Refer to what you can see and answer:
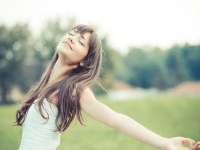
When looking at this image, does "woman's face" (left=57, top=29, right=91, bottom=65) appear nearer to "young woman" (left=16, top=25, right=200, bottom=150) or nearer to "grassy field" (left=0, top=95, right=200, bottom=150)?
"young woman" (left=16, top=25, right=200, bottom=150)

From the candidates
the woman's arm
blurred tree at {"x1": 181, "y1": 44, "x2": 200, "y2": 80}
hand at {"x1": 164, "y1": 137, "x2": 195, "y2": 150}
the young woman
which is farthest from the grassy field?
blurred tree at {"x1": 181, "y1": 44, "x2": 200, "y2": 80}

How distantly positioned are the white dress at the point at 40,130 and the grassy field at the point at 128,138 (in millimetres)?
1126

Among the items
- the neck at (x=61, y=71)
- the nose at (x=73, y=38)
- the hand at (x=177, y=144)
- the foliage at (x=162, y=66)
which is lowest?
the foliage at (x=162, y=66)

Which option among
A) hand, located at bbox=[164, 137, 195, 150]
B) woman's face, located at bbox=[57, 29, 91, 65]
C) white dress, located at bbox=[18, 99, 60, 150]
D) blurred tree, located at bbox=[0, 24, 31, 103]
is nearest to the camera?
hand, located at bbox=[164, 137, 195, 150]

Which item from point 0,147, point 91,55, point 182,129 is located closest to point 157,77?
point 182,129

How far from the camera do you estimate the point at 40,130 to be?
2.19 metres

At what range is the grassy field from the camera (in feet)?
27.0

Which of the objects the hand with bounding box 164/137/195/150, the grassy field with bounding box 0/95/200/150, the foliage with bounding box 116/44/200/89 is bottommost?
the foliage with bounding box 116/44/200/89

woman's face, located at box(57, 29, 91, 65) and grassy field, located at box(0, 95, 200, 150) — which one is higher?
woman's face, located at box(57, 29, 91, 65)

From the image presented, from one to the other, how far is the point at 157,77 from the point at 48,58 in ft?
87.0

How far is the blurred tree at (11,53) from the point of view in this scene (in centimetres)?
3159

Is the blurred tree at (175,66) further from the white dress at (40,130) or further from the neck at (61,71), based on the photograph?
the white dress at (40,130)

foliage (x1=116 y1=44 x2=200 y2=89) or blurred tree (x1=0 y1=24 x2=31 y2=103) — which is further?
foliage (x1=116 y1=44 x2=200 y2=89)

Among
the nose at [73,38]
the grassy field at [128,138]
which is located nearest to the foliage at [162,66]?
the grassy field at [128,138]
